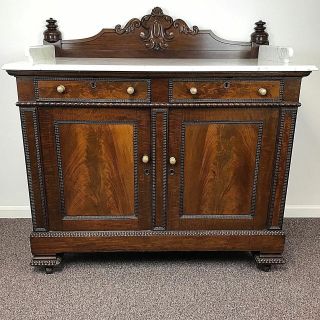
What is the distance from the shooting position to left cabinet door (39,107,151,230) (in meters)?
1.31

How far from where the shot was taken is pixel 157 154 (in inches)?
53.2

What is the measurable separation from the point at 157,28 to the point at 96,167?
2.30 ft

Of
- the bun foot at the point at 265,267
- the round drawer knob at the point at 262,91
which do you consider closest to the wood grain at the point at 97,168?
the round drawer knob at the point at 262,91

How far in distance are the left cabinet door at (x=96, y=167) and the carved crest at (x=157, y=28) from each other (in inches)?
19.3

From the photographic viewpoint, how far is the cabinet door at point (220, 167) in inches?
51.9

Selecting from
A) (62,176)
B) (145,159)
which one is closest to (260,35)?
(145,159)

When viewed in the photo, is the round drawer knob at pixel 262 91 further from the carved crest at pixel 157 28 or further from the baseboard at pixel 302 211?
the baseboard at pixel 302 211

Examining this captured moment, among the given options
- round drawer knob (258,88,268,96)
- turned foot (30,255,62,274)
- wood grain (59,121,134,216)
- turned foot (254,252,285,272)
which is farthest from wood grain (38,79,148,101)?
turned foot (254,252,285,272)

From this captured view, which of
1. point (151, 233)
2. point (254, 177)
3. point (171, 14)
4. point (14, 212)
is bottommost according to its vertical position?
point (14, 212)

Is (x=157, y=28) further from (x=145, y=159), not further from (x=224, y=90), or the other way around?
(x=145, y=159)

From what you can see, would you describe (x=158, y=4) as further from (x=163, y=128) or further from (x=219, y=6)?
(x=163, y=128)

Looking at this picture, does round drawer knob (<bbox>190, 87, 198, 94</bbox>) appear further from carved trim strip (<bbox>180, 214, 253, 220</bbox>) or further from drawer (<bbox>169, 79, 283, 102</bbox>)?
carved trim strip (<bbox>180, 214, 253, 220</bbox>)

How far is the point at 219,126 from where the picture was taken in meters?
1.32

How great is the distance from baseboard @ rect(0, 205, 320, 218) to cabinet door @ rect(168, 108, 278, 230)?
1.95 ft
